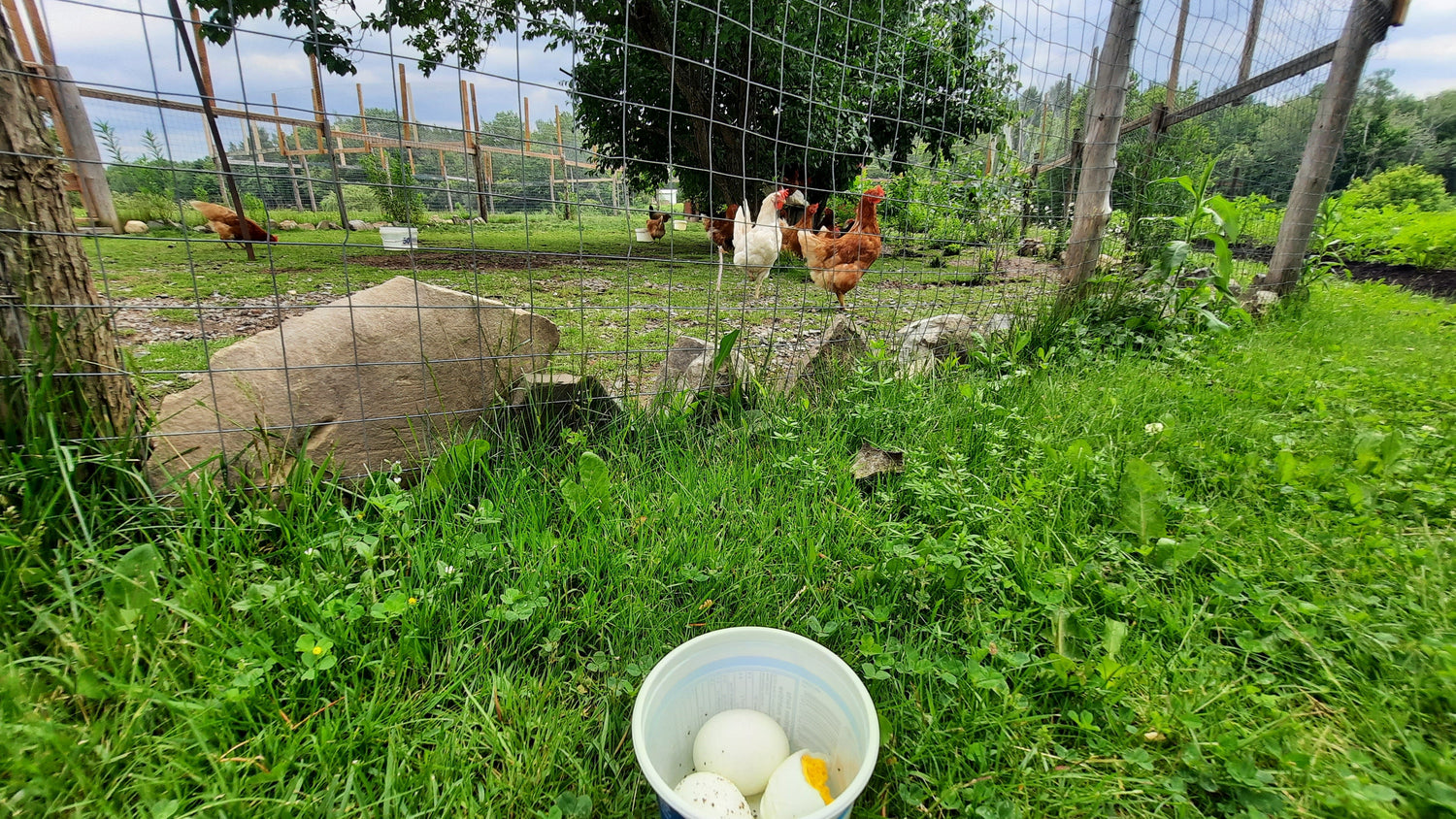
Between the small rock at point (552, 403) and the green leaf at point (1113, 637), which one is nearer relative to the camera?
the green leaf at point (1113, 637)

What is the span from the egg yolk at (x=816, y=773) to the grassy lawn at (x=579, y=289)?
1.31m

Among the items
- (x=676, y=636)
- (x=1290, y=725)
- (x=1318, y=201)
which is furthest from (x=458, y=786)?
(x=1318, y=201)

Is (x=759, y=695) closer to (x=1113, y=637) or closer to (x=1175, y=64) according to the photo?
(x=1113, y=637)

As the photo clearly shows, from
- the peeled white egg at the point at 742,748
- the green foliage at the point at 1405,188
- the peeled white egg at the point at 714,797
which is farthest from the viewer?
the green foliage at the point at 1405,188

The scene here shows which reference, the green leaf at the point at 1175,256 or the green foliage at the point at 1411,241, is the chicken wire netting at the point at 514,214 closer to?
the green leaf at the point at 1175,256

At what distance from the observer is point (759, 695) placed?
1.13 metres

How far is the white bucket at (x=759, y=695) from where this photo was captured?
38.4 inches

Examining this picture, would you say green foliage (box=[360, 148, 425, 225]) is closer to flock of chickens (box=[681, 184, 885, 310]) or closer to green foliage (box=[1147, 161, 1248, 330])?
flock of chickens (box=[681, 184, 885, 310])

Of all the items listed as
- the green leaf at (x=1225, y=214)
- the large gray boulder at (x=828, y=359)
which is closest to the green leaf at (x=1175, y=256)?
the green leaf at (x=1225, y=214)

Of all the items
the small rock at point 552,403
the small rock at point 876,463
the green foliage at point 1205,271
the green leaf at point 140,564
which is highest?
the green foliage at point 1205,271

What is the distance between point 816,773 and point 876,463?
3.29 feet

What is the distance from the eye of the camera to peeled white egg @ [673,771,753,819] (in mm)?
911

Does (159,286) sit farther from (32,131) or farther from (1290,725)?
(1290,725)

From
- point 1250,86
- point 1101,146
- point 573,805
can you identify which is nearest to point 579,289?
point 573,805
